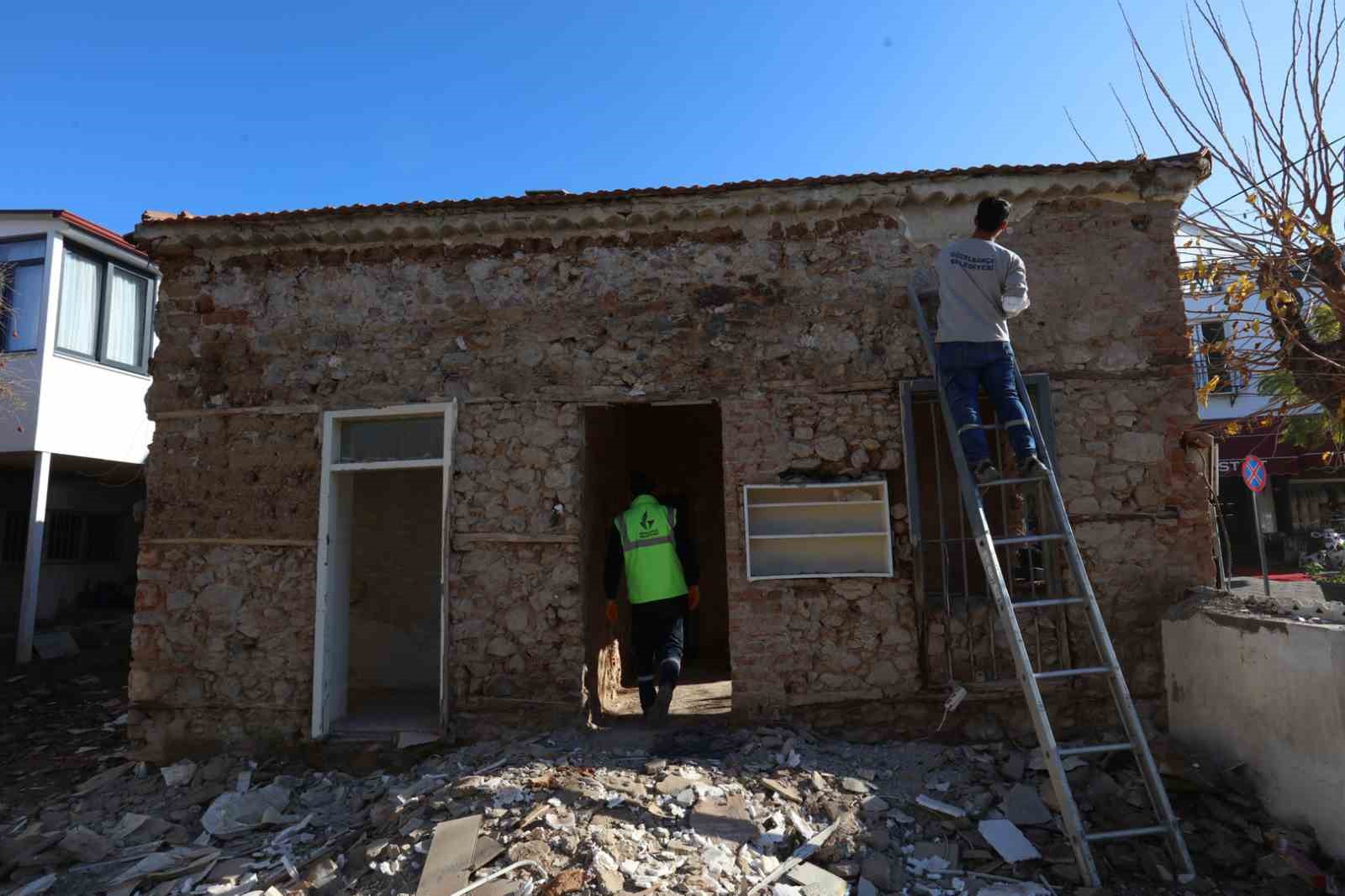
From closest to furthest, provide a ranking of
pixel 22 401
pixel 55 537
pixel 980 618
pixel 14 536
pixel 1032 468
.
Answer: pixel 1032 468, pixel 980 618, pixel 22 401, pixel 55 537, pixel 14 536

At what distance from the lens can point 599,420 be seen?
6980mm

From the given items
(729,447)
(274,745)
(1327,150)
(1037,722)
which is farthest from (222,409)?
(1327,150)

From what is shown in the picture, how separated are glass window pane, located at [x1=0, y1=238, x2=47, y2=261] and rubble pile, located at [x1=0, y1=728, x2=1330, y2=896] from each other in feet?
26.5

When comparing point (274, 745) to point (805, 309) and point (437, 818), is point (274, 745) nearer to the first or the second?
point (437, 818)

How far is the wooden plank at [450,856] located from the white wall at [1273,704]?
4.27 m

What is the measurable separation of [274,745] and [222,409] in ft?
8.68

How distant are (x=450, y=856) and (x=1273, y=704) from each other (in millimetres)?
4460

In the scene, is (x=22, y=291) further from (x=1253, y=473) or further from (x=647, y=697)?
(x=1253, y=473)

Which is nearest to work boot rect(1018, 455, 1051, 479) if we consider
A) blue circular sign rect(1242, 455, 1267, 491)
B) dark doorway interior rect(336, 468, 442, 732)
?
dark doorway interior rect(336, 468, 442, 732)

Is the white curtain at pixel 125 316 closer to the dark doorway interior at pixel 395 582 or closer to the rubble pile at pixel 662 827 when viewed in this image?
the dark doorway interior at pixel 395 582

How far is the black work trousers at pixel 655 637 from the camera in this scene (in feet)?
20.0

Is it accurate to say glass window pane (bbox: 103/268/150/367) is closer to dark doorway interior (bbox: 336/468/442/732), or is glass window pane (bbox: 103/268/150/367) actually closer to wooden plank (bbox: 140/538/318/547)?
dark doorway interior (bbox: 336/468/442/732)

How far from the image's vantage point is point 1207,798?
15.1 ft

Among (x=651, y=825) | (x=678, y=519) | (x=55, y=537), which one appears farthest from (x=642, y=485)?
(x=55, y=537)
